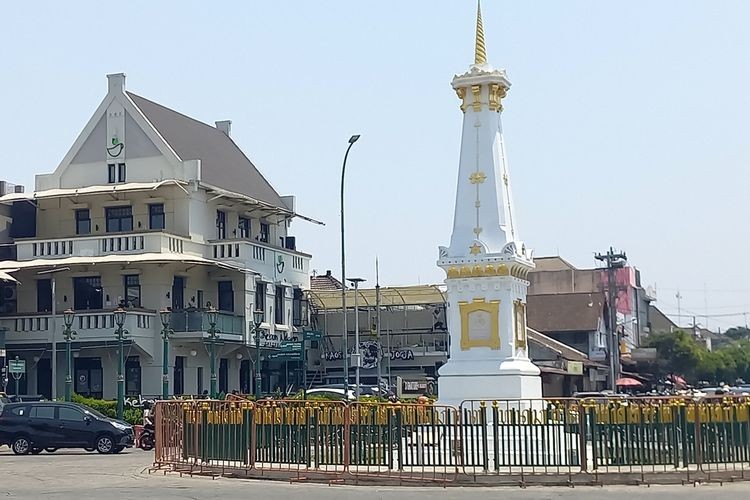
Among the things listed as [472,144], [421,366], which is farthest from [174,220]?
[472,144]

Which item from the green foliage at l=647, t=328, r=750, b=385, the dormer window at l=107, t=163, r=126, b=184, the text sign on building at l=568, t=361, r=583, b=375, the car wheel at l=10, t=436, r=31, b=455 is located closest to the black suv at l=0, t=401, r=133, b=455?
the car wheel at l=10, t=436, r=31, b=455

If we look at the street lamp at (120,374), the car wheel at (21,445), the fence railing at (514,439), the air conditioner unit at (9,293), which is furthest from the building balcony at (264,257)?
the fence railing at (514,439)

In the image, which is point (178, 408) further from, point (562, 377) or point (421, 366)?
point (562, 377)

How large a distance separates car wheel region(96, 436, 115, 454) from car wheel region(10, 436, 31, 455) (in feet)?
6.64

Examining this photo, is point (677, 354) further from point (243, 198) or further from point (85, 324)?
point (85, 324)

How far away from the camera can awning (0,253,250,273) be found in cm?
4694

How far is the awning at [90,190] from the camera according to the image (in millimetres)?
49156

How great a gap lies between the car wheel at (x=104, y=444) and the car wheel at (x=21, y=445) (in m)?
2.02

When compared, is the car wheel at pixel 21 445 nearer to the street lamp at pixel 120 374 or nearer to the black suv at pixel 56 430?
the black suv at pixel 56 430

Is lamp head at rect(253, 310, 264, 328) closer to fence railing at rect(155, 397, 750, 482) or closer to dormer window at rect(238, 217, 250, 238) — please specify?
dormer window at rect(238, 217, 250, 238)

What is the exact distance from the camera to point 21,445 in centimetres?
3356

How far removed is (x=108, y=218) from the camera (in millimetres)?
51375

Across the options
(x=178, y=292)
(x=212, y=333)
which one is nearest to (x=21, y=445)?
(x=212, y=333)

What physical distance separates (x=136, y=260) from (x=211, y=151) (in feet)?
36.8
